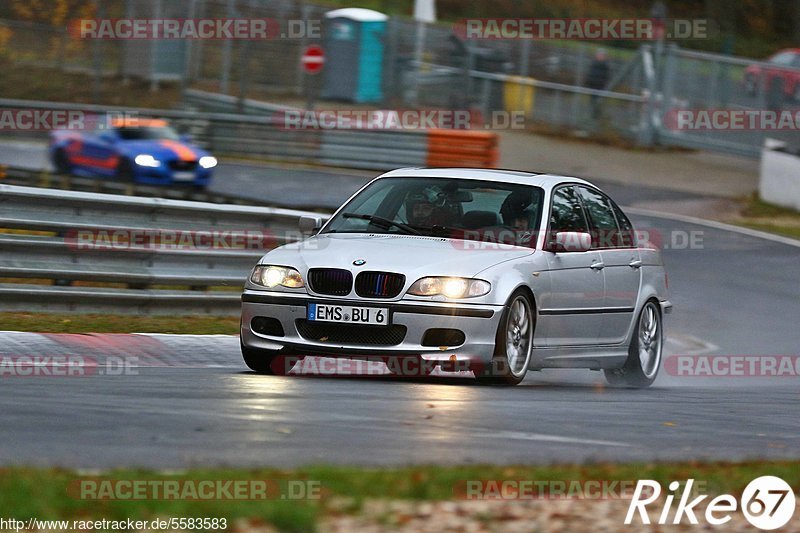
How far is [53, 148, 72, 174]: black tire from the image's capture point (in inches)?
1132

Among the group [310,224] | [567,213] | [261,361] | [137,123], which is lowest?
[137,123]

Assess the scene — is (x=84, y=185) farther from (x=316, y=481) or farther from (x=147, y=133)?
(x=316, y=481)

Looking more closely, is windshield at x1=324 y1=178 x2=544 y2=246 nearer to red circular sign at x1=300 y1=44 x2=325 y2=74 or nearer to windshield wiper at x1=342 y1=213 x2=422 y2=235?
windshield wiper at x1=342 y1=213 x2=422 y2=235

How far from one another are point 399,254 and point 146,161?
1889cm

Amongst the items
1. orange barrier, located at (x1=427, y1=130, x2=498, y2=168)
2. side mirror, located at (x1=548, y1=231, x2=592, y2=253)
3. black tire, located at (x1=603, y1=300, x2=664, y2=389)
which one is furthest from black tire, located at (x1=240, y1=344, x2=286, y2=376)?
orange barrier, located at (x1=427, y1=130, x2=498, y2=168)

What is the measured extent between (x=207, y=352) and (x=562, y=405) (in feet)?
10.6

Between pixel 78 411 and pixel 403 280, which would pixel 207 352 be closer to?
pixel 403 280

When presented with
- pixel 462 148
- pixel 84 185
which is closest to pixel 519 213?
pixel 84 185

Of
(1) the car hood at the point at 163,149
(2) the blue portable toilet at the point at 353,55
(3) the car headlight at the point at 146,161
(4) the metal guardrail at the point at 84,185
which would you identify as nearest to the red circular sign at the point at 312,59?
(2) the blue portable toilet at the point at 353,55

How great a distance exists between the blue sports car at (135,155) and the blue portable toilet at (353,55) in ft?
35.5

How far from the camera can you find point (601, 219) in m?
11.0

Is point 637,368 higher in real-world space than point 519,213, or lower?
lower

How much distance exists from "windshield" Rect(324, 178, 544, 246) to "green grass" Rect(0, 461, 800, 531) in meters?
3.55

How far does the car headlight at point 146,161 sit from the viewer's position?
27266 mm
